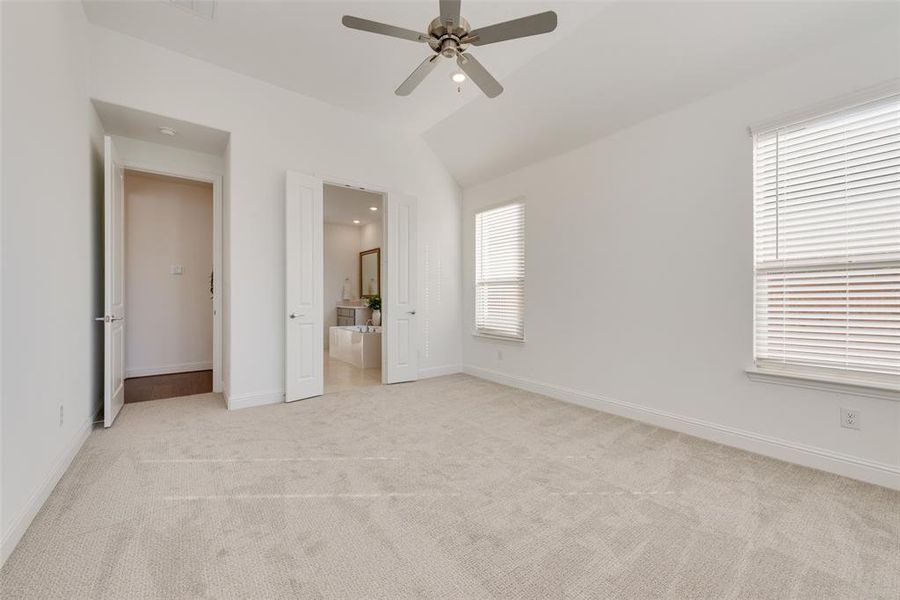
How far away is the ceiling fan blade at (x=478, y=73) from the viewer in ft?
7.97

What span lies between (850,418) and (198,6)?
5201 mm

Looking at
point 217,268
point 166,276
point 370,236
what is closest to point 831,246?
point 217,268

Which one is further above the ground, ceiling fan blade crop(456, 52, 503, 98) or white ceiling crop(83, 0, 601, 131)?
white ceiling crop(83, 0, 601, 131)

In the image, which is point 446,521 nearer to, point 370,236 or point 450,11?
point 450,11

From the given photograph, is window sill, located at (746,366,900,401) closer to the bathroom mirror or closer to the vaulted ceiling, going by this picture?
the vaulted ceiling

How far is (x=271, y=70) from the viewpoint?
370cm

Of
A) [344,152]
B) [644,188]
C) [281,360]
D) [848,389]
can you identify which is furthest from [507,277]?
[848,389]

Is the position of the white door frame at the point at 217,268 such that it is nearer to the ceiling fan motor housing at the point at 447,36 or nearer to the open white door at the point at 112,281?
the open white door at the point at 112,281

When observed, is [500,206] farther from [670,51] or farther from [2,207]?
[2,207]

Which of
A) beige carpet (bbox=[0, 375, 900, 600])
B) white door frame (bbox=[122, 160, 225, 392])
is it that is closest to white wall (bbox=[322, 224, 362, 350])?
white door frame (bbox=[122, 160, 225, 392])

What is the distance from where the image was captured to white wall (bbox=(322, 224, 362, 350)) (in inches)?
331

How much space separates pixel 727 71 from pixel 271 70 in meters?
3.81

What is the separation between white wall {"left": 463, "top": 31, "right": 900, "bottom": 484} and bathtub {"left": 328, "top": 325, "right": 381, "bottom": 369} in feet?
8.24

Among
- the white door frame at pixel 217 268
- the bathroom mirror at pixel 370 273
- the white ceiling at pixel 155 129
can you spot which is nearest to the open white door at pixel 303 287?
the white ceiling at pixel 155 129
